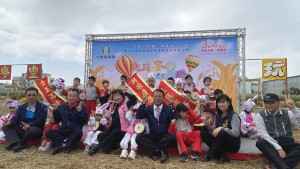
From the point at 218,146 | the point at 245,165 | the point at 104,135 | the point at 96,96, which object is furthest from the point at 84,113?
the point at 245,165

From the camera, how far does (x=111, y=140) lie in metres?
4.15

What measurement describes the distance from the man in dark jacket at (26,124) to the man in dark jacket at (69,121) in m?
0.47

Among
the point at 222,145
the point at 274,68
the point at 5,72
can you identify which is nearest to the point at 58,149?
the point at 222,145

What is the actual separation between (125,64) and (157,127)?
571 centimetres

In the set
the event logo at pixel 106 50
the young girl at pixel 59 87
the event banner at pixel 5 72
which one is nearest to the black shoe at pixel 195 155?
the young girl at pixel 59 87

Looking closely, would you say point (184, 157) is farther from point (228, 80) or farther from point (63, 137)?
point (228, 80)

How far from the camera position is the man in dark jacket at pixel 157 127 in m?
3.82

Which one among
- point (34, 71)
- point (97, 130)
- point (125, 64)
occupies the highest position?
point (125, 64)

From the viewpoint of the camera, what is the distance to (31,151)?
167 inches

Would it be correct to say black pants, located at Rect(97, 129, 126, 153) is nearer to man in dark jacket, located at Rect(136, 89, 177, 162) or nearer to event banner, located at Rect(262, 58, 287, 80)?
man in dark jacket, located at Rect(136, 89, 177, 162)

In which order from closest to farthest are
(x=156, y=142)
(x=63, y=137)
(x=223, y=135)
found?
1. (x=223, y=135)
2. (x=156, y=142)
3. (x=63, y=137)

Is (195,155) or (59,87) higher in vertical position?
(59,87)

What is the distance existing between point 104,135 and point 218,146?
240cm

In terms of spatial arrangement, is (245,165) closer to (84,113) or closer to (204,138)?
(204,138)
